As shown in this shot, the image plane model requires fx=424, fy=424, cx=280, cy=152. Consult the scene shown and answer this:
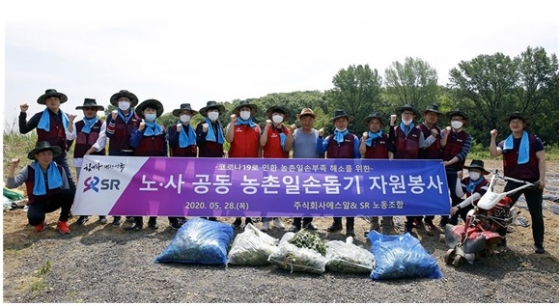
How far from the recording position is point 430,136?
6.59 m

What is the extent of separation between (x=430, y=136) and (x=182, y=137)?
12.6 feet

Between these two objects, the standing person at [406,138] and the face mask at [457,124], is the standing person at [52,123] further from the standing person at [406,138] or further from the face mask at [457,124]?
the face mask at [457,124]

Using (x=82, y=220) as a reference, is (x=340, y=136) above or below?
above

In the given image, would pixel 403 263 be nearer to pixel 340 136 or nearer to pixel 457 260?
pixel 457 260

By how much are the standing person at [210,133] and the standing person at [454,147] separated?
138 inches


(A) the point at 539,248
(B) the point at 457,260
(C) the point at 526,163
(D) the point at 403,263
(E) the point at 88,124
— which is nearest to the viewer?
(D) the point at 403,263

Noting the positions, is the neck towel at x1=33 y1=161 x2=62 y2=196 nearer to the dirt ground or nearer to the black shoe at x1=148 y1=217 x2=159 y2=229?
the dirt ground

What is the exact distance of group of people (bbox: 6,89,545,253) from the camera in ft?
21.0

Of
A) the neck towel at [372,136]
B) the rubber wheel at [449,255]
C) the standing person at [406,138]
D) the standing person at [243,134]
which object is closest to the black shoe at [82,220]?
the standing person at [243,134]

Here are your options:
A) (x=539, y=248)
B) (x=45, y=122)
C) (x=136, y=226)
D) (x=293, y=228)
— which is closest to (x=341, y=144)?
(x=293, y=228)

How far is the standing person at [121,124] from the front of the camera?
6430 mm

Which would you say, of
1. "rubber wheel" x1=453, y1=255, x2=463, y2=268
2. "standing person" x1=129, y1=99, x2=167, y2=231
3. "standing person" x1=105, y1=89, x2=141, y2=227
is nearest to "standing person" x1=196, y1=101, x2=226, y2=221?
"standing person" x1=129, y1=99, x2=167, y2=231

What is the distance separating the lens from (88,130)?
6.71 metres

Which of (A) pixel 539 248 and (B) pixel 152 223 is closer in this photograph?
(A) pixel 539 248
